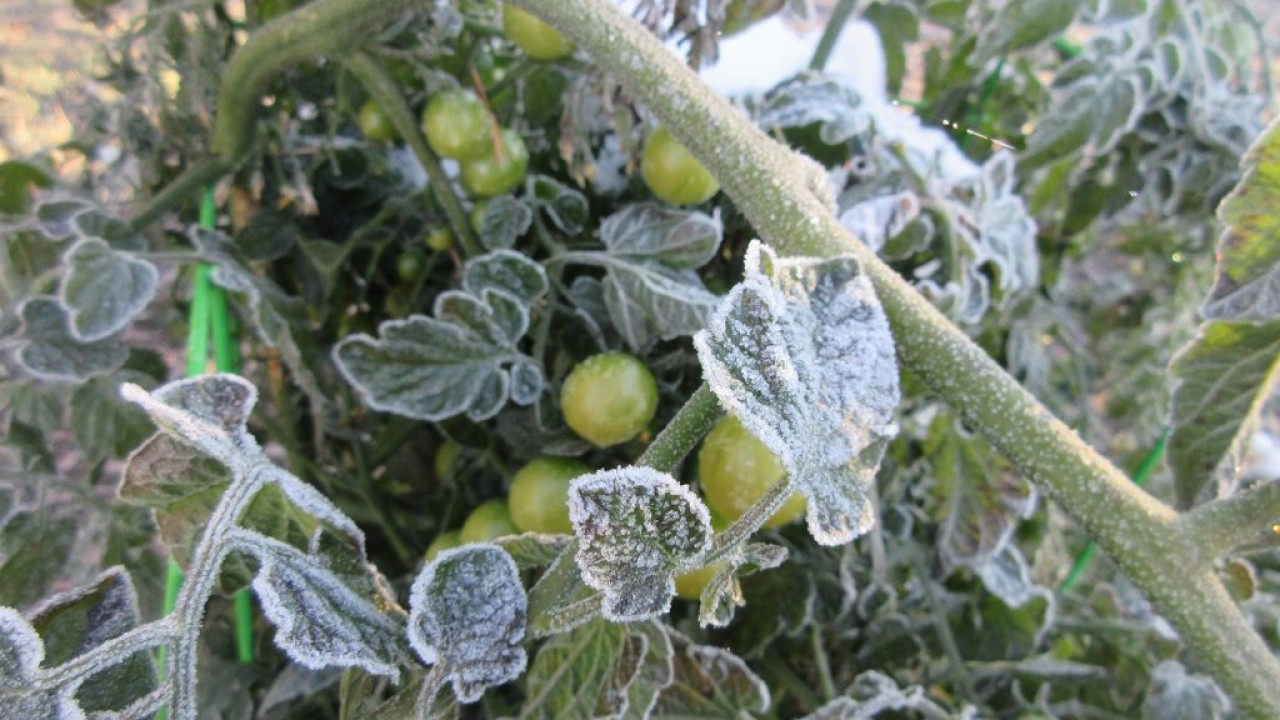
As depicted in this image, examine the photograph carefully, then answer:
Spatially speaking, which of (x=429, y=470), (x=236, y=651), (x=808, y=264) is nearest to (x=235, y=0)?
(x=429, y=470)

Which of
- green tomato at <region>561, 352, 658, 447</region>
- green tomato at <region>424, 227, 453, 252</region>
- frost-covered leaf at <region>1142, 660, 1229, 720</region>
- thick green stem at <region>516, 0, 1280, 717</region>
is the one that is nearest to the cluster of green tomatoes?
green tomato at <region>561, 352, 658, 447</region>

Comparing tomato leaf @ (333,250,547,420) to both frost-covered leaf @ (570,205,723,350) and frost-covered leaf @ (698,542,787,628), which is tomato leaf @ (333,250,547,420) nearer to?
frost-covered leaf @ (570,205,723,350)

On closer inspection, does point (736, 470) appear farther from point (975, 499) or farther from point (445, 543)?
point (975, 499)

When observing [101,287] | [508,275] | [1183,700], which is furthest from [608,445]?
[1183,700]

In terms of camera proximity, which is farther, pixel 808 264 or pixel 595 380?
pixel 595 380

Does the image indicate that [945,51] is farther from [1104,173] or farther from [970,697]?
[970,697]

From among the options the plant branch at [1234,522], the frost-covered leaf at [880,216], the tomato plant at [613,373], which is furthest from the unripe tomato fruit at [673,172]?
the plant branch at [1234,522]

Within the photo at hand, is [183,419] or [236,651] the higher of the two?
[183,419]
